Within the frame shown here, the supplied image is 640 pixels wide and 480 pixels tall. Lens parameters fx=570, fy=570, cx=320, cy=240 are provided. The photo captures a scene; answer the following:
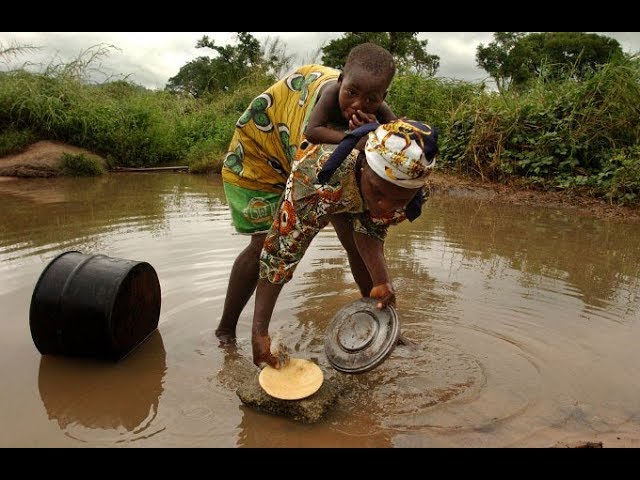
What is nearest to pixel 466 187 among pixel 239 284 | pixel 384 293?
pixel 239 284

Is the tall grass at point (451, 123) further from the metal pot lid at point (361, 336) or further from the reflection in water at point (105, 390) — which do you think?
the reflection in water at point (105, 390)

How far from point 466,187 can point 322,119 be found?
635 centimetres

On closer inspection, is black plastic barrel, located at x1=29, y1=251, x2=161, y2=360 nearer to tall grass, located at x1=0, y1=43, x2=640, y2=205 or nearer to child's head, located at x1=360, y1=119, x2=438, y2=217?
child's head, located at x1=360, y1=119, x2=438, y2=217

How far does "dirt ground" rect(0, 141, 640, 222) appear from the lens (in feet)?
22.9

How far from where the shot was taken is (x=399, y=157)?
202 centimetres

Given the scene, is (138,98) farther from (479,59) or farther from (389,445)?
(479,59)

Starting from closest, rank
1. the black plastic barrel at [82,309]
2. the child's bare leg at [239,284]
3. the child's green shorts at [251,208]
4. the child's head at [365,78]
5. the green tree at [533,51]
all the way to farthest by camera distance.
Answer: the child's head at [365,78] < the black plastic barrel at [82,309] < the child's green shorts at [251,208] < the child's bare leg at [239,284] < the green tree at [533,51]

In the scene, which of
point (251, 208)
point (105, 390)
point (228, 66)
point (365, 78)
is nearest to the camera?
point (365, 78)

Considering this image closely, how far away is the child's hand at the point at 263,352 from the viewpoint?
99.2 inches

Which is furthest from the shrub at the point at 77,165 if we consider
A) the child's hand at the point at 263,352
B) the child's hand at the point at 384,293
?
the child's hand at the point at 384,293

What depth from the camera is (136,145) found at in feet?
38.3

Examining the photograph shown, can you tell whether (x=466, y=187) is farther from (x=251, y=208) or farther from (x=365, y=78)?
(x=365, y=78)

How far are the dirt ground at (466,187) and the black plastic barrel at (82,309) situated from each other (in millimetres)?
5861
